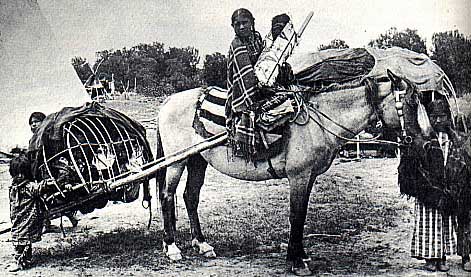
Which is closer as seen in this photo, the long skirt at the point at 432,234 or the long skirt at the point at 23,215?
the long skirt at the point at 432,234

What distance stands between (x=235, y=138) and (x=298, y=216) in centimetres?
32

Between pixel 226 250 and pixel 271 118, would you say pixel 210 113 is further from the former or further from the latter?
pixel 226 250

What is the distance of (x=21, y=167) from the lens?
1.95 meters

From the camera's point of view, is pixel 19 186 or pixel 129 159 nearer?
pixel 19 186

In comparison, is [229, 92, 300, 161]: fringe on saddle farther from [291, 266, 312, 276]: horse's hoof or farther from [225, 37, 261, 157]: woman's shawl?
[291, 266, 312, 276]: horse's hoof

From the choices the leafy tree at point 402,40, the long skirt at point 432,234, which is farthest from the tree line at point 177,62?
the long skirt at point 432,234

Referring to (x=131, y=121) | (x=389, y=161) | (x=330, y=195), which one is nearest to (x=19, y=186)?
(x=131, y=121)

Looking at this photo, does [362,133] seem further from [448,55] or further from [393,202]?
[448,55]

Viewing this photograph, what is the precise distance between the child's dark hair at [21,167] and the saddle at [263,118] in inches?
24.1

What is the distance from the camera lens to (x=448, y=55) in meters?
1.73

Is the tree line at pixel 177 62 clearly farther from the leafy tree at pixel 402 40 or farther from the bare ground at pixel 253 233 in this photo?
the bare ground at pixel 253 233

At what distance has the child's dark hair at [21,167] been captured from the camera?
6.39 feet

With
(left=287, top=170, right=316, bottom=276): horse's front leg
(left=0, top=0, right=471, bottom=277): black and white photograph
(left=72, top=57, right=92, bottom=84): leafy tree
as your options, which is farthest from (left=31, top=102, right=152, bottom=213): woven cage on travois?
(left=287, top=170, right=316, bottom=276): horse's front leg

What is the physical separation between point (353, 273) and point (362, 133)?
437mm
